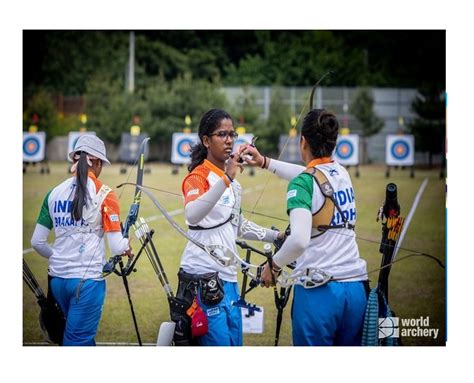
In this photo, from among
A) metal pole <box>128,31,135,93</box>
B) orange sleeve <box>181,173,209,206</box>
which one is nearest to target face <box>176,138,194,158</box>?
metal pole <box>128,31,135,93</box>

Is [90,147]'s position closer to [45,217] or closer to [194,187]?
[45,217]

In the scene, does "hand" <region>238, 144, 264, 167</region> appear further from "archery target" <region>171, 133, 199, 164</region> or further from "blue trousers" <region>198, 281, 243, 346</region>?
"archery target" <region>171, 133, 199, 164</region>

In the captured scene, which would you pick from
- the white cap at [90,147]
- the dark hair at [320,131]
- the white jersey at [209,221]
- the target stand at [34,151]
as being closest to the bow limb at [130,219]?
the white cap at [90,147]

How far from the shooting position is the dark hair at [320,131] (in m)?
3.31

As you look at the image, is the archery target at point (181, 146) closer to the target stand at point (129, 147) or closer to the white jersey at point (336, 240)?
the target stand at point (129, 147)

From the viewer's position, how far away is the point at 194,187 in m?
3.59

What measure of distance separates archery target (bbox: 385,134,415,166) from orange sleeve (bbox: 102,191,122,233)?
8.50 feet

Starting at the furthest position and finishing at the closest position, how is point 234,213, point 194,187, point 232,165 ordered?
point 234,213 → point 194,187 → point 232,165

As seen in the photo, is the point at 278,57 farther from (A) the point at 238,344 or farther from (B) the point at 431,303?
(A) the point at 238,344

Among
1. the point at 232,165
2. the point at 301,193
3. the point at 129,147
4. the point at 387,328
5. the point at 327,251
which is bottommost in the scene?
the point at 387,328

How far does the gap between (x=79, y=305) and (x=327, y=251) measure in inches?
48.4

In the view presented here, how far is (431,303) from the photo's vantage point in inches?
179

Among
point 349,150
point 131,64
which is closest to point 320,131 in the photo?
point 131,64

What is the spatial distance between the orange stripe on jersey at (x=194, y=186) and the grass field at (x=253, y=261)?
2.11ft
